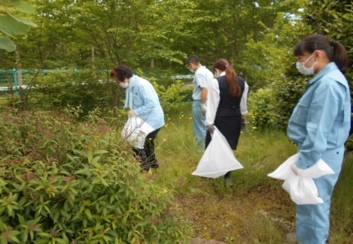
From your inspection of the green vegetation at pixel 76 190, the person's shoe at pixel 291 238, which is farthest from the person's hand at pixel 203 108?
the green vegetation at pixel 76 190

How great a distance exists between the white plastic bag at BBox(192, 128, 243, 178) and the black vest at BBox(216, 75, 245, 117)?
0.34 meters

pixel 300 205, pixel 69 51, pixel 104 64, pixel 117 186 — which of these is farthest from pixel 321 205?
pixel 69 51

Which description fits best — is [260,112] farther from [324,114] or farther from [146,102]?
[324,114]

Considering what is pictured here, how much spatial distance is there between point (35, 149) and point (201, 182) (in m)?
2.81

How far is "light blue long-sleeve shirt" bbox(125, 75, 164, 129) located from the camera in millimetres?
4379

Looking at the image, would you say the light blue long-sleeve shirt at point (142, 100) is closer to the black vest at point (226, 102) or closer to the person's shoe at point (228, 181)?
the black vest at point (226, 102)

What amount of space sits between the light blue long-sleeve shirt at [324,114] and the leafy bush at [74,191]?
3.23 feet

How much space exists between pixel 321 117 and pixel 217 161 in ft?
6.38

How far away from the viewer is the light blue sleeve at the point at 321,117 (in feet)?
7.70

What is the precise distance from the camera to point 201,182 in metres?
4.48

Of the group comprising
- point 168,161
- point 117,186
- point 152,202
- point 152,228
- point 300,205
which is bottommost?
point 168,161

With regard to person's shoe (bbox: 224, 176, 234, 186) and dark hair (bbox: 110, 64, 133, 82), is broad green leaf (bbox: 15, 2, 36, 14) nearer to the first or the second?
dark hair (bbox: 110, 64, 133, 82)

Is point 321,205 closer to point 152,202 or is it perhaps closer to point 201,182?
point 152,202

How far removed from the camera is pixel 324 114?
7.69 feet
